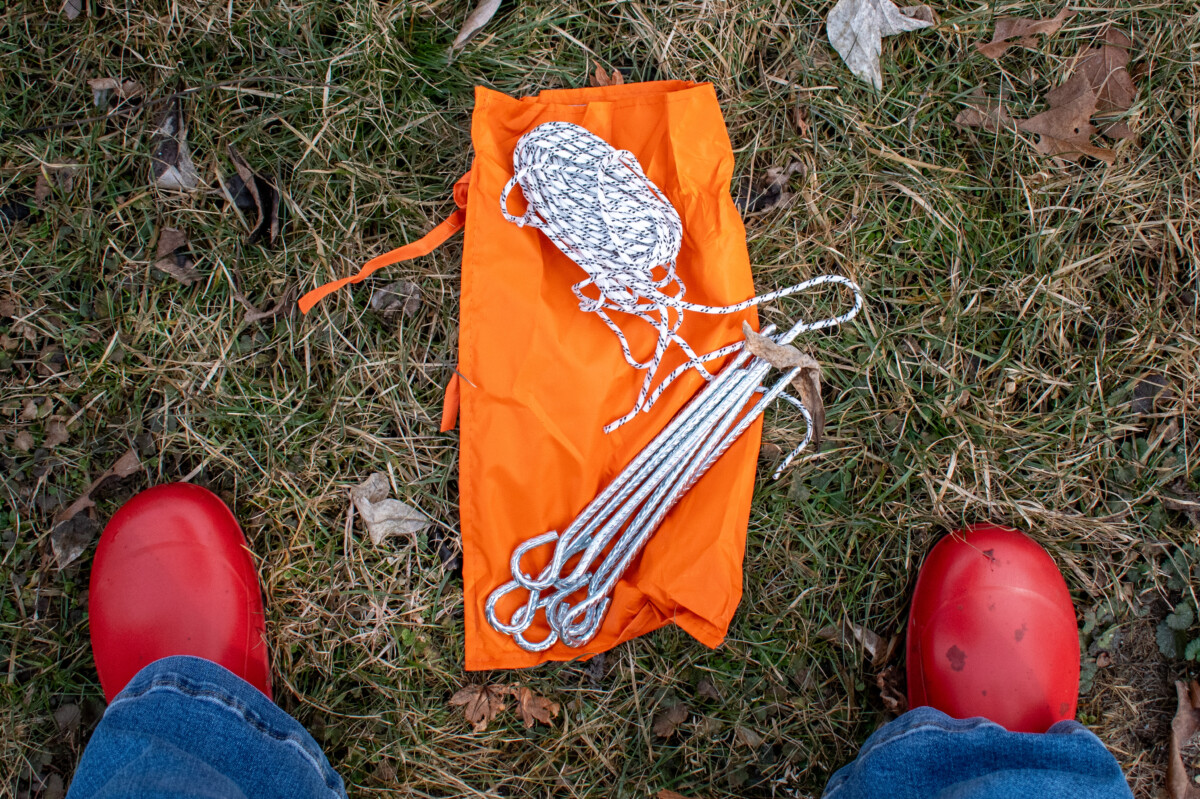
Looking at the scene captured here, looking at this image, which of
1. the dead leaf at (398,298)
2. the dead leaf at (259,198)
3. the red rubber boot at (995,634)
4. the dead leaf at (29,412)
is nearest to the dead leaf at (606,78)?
the dead leaf at (398,298)

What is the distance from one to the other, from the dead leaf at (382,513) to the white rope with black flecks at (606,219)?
0.77 metres

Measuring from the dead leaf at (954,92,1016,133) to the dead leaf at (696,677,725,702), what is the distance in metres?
1.83

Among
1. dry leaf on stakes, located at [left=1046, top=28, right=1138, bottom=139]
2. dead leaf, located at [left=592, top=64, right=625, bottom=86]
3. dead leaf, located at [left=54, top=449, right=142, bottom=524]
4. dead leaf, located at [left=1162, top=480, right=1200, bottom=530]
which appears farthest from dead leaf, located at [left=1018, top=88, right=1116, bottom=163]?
dead leaf, located at [left=54, top=449, right=142, bottom=524]

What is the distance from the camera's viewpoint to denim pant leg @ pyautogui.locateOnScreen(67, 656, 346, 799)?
1.46m

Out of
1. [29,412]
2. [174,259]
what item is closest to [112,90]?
[174,259]

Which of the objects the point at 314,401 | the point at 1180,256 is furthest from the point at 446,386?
the point at 1180,256

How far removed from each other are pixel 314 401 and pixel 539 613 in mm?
898

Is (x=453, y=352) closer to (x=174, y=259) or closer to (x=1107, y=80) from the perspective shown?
(x=174, y=259)

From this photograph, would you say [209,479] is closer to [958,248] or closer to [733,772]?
[733,772]

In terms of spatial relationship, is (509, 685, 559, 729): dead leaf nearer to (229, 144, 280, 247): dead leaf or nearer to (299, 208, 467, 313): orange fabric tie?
(299, 208, 467, 313): orange fabric tie

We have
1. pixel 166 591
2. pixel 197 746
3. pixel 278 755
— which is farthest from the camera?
pixel 166 591

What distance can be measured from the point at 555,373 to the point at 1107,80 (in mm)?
1888

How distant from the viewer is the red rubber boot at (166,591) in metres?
1.95

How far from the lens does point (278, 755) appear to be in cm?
173
